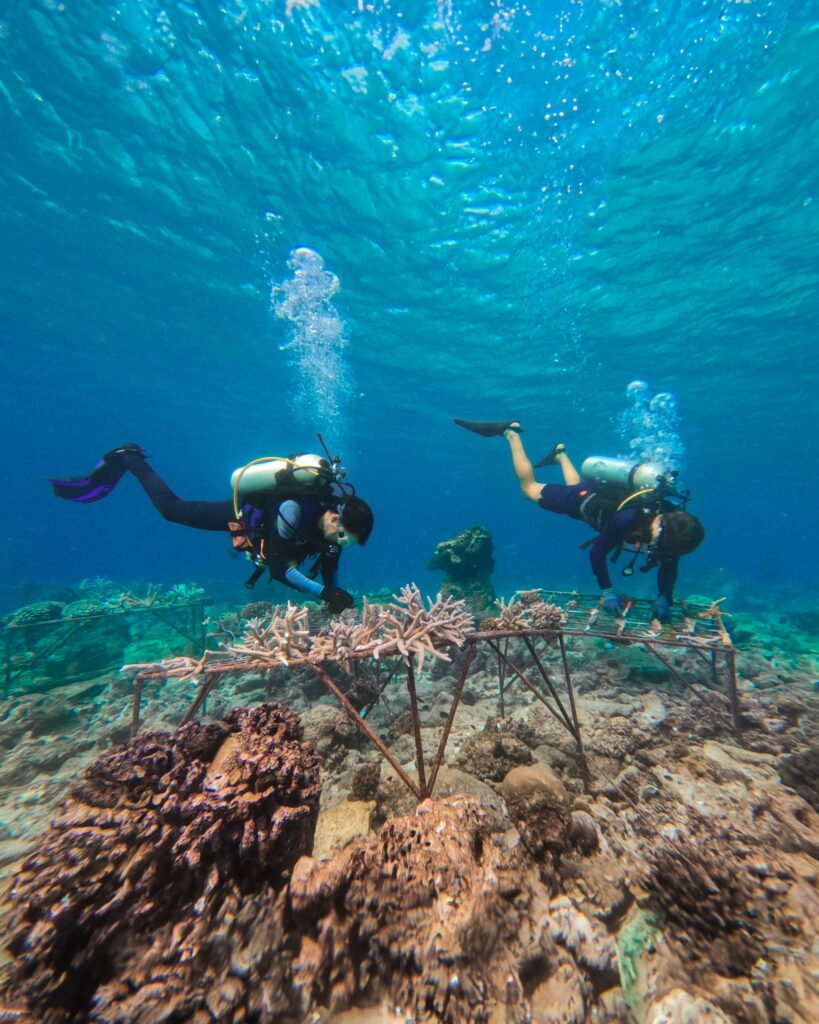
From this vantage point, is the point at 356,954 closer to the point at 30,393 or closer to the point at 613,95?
the point at 613,95

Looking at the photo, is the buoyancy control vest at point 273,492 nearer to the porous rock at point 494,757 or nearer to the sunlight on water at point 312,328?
the porous rock at point 494,757

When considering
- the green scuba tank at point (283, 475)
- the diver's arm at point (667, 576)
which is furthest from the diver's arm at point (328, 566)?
the diver's arm at point (667, 576)

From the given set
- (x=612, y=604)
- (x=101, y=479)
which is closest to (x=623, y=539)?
(x=612, y=604)

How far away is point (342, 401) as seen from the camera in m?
36.6

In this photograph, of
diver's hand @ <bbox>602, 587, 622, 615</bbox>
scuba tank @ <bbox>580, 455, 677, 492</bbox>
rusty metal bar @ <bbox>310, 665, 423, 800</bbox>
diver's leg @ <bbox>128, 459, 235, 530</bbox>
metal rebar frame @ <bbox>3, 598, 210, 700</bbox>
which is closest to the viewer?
rusty metal bar @ <bbox>310, 665, 423, 800</bbox>

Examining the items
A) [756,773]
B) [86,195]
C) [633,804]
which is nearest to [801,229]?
[756,773]

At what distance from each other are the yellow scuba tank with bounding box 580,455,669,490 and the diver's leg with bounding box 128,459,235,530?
26.3ft

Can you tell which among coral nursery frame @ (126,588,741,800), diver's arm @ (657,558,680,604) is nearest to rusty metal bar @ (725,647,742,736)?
coral nursery frame @ (126,588,741,800)

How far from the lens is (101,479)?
27.2 feet

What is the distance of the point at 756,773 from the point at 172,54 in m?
21.4

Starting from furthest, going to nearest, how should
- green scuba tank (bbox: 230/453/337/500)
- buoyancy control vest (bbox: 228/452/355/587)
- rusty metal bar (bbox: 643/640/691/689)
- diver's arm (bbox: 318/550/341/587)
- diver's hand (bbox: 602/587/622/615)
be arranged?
diver's hand (bbox: 602/587/622/615) → green scuba tank (bbox: 230/453/337/500) → diver's arm (bbox: 318/550/341/587) → buoyancy control vest (bbox: 228/452/355/587) → rusty metal bar (bbox: 643/640/691/689)

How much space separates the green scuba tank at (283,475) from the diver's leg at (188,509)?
84 cm

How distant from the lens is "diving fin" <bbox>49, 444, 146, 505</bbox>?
26.4 ft

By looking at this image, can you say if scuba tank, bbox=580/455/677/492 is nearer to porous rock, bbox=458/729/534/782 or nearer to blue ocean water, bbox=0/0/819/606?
porous rock, bbox=458/729/534/782
